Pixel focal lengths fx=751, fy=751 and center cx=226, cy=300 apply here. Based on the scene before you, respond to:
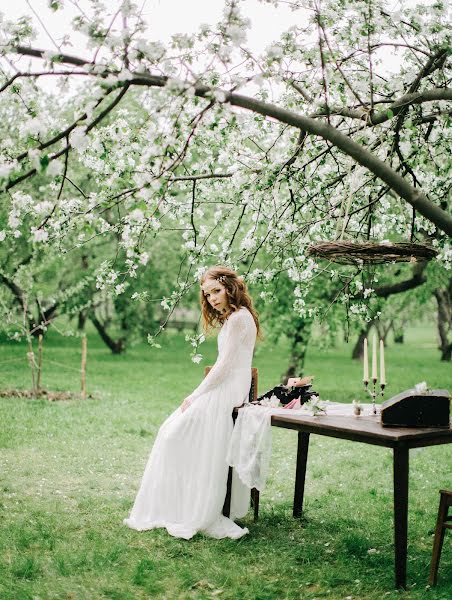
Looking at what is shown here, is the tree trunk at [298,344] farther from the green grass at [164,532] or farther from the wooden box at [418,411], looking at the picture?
the wooden box at [418,411]

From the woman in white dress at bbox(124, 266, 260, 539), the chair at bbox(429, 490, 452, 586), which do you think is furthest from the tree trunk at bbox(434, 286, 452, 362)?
the chair at bbox(429, 490, 452, 586)

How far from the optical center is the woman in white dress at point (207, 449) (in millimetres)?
6309

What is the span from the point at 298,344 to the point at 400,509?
38.5 ft

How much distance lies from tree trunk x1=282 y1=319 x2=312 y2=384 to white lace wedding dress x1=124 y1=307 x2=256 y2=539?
968 cm

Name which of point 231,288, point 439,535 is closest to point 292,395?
point 231,288

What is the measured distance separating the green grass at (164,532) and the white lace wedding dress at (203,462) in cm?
21

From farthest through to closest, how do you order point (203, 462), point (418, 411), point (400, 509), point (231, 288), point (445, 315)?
point (445, 315) → point (231, 288) → point (203, 462) → point (418, 411) → point (400, 509)

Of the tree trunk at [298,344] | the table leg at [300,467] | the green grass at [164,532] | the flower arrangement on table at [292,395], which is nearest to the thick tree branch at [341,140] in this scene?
the green grass at [164,532]

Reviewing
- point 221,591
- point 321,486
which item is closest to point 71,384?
point 321,486

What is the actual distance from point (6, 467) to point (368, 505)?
4.13 m

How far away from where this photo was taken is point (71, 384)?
17.8 metres

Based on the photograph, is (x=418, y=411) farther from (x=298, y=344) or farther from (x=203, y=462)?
(x=298, y=344)

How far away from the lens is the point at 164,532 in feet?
20.5

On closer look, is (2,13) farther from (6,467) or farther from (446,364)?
(446,364)
